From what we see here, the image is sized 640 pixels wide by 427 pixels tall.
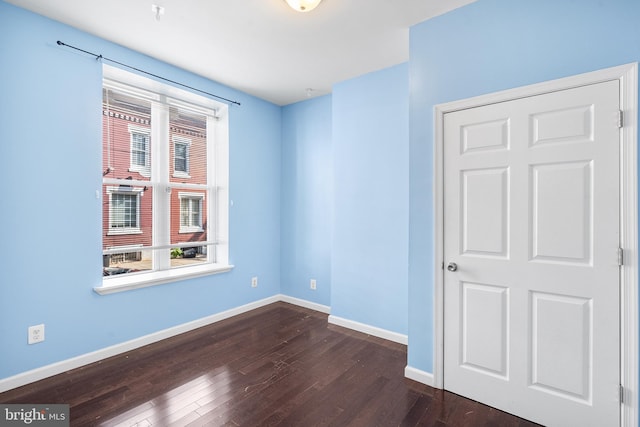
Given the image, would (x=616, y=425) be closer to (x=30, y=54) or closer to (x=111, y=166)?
(x=111, y=166)

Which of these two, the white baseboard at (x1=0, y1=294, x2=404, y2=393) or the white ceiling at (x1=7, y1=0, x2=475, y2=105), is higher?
the white ceiling at (x1=7, y1=0, x2=475, y2=105)

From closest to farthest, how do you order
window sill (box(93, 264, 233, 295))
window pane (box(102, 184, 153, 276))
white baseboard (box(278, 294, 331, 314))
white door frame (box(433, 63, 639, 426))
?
1. white door frame (box(433, 63, 639, 426))
2. window sill (box(93, 264, 233, 295))
3. window pane (box(102, 184, 153, 276))
4. white baseboard (box(278, 294, 331, 314))

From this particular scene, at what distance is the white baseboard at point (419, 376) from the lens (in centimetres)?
226

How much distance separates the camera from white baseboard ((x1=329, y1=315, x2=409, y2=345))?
300 centimetres

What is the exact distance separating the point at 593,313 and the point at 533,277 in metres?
0.32

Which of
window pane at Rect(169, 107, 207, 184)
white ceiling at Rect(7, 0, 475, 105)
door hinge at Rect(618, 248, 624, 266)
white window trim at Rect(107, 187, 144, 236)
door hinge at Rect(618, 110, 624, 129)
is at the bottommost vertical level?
door hinge at Rect(618, 248, 624, 266)

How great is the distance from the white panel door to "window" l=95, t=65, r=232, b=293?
2668 millimetres

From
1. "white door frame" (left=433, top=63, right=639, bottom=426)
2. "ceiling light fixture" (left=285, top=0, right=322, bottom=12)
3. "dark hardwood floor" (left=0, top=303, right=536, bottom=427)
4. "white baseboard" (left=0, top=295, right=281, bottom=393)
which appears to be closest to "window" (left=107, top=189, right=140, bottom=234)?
"white baseboard" (left=0, top=295, right=281, bottom=393)

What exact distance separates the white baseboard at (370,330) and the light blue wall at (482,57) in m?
0.64

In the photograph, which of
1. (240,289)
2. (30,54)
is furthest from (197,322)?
(30,54)

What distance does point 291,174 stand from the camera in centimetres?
425

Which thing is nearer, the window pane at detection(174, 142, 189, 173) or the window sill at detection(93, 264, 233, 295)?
the window sill at detection(93, 264, 233, 295)

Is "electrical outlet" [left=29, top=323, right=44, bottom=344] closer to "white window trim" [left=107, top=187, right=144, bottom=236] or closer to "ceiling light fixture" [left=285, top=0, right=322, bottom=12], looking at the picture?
"white window trim" [left=107, top=187, right=144, bottom=236]
